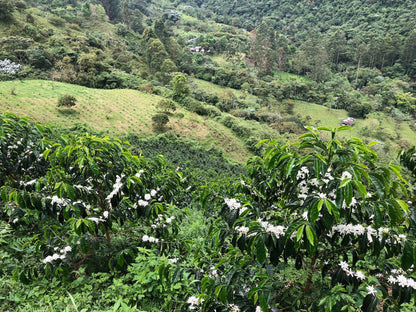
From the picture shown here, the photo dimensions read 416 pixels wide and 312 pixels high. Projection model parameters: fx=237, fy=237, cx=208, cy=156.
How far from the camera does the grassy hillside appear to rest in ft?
65.8

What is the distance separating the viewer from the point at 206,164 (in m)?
18.1

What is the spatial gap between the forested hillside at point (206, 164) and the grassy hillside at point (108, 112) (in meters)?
0.22

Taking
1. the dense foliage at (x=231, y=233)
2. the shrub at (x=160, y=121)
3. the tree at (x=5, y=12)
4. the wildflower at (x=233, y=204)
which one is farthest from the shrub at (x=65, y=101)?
the tree at (x=5, y=12)

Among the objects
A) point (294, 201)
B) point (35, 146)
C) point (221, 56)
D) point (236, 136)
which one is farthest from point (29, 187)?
point (221, 56)

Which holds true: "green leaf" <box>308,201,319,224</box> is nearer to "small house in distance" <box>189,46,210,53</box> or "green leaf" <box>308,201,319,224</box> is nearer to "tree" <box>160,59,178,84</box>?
"tree" <box>160,59,178,84</box>

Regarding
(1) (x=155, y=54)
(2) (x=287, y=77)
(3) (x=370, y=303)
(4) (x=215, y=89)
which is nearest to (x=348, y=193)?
(3) (x=370, y=303)

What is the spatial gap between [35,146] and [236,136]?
24432mm

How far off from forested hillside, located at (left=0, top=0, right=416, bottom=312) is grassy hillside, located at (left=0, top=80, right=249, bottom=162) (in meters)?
0.22

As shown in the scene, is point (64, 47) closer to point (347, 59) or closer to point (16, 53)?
point (16, 53)

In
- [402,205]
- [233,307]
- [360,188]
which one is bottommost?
[233,307]

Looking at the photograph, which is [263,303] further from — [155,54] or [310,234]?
[155,54]

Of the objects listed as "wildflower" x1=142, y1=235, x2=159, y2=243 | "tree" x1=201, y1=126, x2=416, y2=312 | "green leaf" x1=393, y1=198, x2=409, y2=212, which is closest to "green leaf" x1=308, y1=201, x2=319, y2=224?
"tree" x1=201, y1=126, x2=416, y2=312

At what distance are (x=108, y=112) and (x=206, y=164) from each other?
472 inches

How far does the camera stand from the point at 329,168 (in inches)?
74.0
